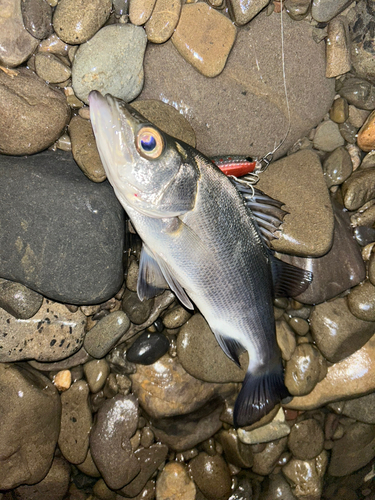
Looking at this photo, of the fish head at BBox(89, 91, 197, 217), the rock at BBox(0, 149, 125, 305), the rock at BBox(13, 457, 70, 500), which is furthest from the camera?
the rock at BBox(13, 457, 70, 500)

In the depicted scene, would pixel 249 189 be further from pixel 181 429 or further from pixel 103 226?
pixel 181 429

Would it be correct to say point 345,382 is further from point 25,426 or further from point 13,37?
point 13,37

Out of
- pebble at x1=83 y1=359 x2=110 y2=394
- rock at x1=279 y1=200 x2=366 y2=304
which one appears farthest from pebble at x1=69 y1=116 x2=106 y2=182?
rock at x1=279 y1=200 x2=366 y2=304

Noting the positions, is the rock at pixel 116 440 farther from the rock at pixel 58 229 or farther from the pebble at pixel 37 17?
the pebble at pixel 37 17

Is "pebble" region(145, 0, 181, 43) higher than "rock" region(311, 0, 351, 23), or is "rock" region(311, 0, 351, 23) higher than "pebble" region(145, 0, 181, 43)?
"rock" region(311, 0, 351, 23)

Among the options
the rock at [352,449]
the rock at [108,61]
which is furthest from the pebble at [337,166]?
A: the rock at [352,449]

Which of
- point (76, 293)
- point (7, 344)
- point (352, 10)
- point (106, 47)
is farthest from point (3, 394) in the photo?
point (352, 10)

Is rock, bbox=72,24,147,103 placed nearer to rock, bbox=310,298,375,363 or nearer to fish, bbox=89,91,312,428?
fish, bbox=89,91,312,428
